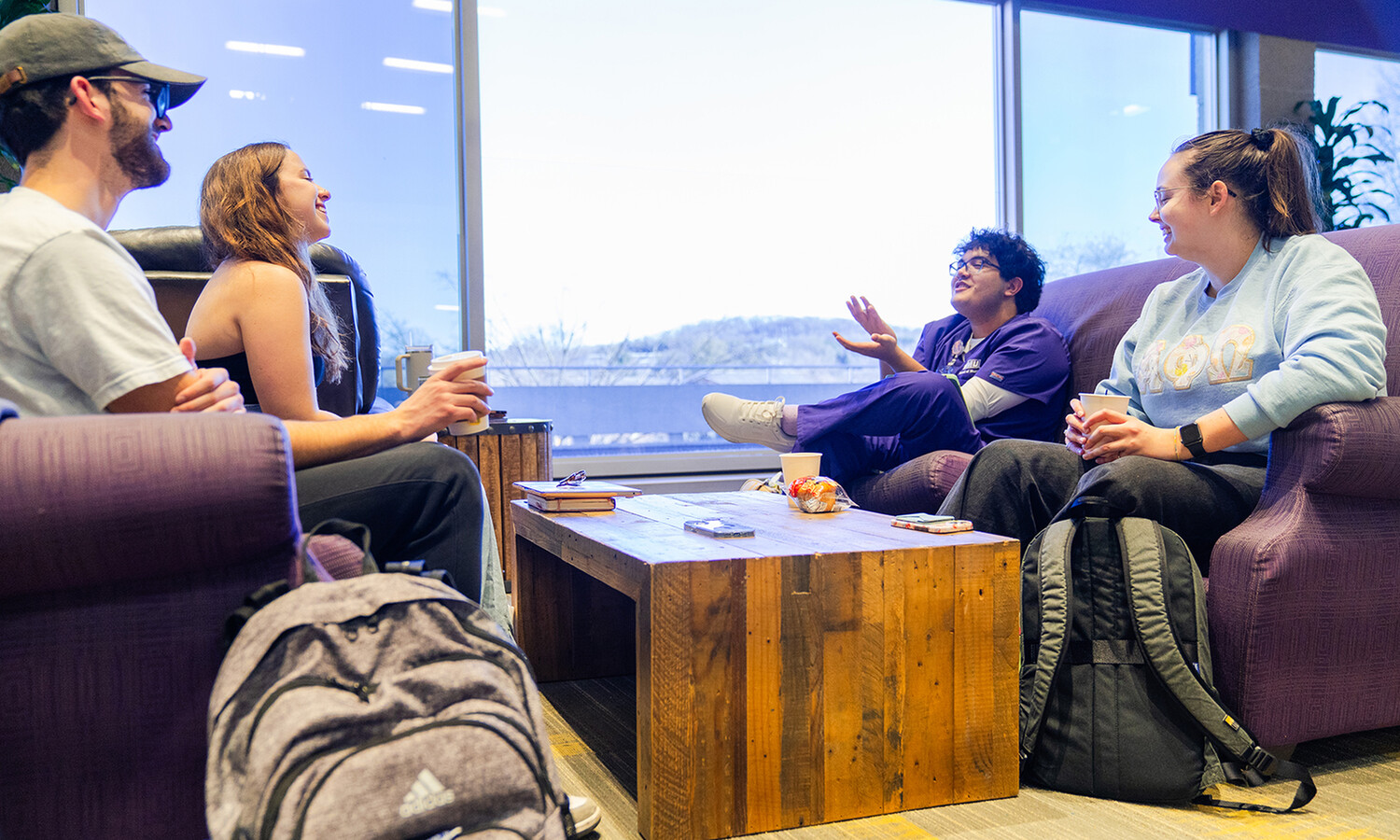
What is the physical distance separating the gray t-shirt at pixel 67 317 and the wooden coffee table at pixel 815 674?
690mm

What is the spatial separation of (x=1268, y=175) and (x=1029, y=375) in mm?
869

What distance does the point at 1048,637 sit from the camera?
1552 millimetres

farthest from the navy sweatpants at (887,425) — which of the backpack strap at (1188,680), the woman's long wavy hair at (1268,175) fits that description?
the backpack strap at (1188,680)

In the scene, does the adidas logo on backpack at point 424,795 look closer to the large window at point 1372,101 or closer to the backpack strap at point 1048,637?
the backpack strap at point 1048,637

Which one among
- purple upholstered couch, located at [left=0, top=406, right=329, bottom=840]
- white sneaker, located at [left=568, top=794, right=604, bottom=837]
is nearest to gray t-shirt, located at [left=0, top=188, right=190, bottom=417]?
A: purple upholstered couch, located at [left=0, top=406, right=329, bottom=840]

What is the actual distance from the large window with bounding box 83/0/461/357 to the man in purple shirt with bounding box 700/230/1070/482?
5.64ft

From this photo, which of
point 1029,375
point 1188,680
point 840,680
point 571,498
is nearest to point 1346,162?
point 1029,375

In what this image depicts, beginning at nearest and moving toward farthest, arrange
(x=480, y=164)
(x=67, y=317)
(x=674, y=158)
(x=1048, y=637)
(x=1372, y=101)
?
1. (x=67, y=317)
2. (x=1048, y=637)
3. (x=480, y=164)
4. (x=674, y=158)
5. (x=1372, y=101)

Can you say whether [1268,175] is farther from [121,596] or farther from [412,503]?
[121,596]

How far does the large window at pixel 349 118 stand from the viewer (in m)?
3.62

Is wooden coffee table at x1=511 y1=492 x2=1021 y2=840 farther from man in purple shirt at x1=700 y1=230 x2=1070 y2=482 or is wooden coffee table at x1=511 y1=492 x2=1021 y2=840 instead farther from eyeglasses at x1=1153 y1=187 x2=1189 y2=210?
man in purple shirt at x1=700 y1=230 x2=1070 y2=482

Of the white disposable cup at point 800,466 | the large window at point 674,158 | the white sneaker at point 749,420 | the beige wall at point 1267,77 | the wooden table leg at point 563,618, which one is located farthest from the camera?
the beige wall at point 1267,77

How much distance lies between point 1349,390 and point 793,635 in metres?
1.04

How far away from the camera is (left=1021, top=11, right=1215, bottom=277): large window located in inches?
191
